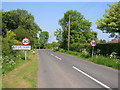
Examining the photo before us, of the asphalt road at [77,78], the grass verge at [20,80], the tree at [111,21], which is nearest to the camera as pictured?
the grass verge at [20,80]

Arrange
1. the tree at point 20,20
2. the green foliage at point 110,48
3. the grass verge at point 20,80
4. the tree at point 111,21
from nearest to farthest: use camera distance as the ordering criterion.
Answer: the grass verge at point 20,80 → the green foliage at point 110,48 → the tree at point 111,21 → the tree at point 20,20

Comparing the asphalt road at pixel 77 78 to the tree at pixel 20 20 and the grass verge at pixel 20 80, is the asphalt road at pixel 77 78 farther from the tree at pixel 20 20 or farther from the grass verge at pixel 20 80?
the tree at pixel 20 20

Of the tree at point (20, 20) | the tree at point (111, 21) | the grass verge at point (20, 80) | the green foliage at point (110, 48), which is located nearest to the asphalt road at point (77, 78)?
the grass verge at point (20, 80)

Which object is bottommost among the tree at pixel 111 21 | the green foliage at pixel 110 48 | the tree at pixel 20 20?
the green foliage at pixel 110 48

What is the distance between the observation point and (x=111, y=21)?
74.9 feet

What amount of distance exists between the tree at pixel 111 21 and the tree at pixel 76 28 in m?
21.2

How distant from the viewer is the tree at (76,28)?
46.2m

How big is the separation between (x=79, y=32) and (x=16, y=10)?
29.4m

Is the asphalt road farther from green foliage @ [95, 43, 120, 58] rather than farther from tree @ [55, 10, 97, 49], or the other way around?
tree @ [55, 10, 97, 49]

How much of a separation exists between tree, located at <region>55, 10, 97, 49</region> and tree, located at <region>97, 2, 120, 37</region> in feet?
69.5

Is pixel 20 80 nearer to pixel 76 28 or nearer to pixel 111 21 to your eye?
pixel 111 21

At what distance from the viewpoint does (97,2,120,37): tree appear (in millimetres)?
21939

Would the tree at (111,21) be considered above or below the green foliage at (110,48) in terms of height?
above

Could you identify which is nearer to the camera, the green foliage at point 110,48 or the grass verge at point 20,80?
the grass verge at point 20,80
